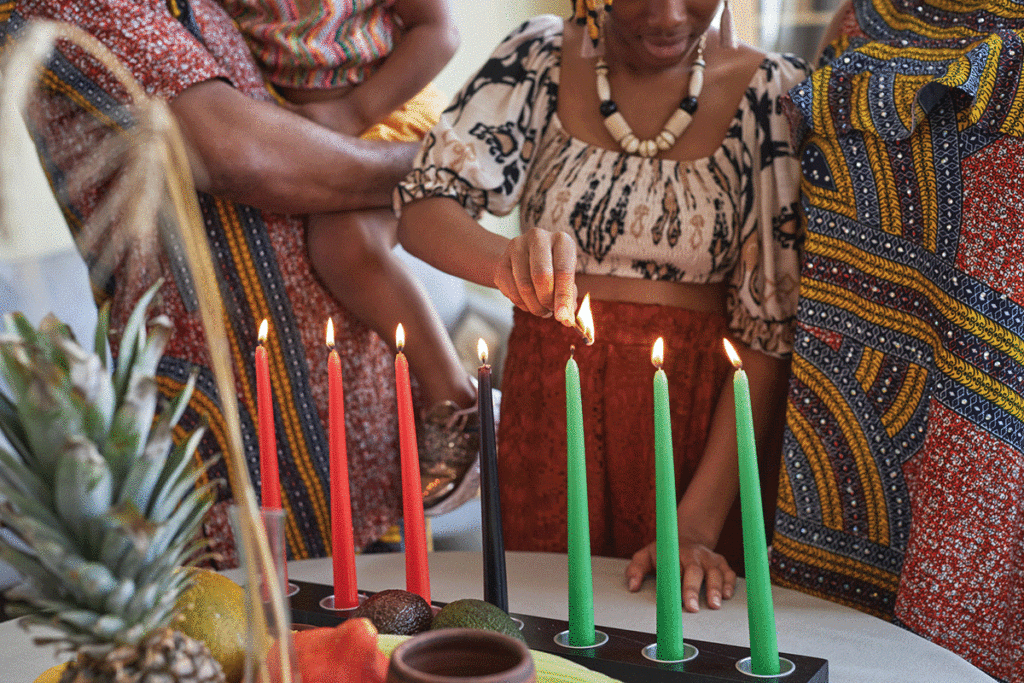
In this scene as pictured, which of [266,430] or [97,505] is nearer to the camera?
[97,505]

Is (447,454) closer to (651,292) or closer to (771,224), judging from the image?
(651,292)

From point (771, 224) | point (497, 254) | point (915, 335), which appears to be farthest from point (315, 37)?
point (915, 335)

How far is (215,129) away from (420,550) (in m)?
0.82

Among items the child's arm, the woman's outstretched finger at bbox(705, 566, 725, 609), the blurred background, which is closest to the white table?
the woman's outstretched finger at bbox(705, 566, 725, 609)

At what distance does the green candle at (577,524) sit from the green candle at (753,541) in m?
0.13

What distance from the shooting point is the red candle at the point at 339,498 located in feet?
2.90

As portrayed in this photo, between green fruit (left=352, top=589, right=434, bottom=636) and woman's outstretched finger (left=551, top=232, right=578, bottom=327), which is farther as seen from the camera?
woman's outstretched finger (left=551, top=232, right=578, bottom=327)

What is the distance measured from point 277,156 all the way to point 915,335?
3.11 ft

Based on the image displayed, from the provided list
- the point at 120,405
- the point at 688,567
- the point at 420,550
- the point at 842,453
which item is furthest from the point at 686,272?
the point at 120,405

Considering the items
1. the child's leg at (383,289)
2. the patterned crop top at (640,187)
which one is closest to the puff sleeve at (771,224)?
the patterned crop top at (640,187)

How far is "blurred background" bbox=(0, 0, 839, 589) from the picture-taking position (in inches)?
99.4

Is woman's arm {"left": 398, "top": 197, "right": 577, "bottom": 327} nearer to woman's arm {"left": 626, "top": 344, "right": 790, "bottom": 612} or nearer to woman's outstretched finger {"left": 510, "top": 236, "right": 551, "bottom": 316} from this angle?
woman's outstretched finger {"left": 510, "top": 236, "right": 551, "bottom": 316}

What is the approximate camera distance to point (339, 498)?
35.8 inches

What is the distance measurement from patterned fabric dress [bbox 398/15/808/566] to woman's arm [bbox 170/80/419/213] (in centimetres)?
15
